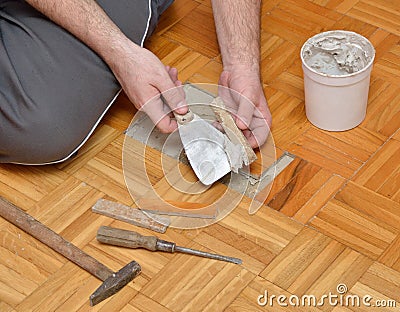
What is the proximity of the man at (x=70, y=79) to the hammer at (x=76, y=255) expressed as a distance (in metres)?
0.14

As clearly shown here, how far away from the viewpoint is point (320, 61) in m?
1.73

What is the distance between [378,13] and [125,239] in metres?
0.94

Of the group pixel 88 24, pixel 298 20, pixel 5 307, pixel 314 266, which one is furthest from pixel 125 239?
pixel 298 20

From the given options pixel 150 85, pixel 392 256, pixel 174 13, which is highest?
pixel 150 85

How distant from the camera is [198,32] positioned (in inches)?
80.8

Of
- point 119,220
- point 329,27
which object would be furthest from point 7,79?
point 329,27

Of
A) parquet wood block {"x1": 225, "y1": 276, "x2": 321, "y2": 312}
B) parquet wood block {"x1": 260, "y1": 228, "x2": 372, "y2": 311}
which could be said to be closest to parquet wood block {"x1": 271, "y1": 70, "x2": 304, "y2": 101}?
parquet wood block {"x1": 260, "y1": 228, "x2": 372, "y2": 311}

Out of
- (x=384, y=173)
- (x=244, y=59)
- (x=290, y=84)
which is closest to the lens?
(x=384, y=173)

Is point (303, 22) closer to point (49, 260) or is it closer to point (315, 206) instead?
point (315, 206)

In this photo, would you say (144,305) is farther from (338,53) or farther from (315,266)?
(338,53)

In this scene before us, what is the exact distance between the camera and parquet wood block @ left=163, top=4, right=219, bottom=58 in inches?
79.0

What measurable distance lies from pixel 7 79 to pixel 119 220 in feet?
1.29

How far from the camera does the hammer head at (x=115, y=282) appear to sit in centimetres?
148

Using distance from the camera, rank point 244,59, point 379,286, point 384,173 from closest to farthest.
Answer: point 379,286 < point 384,173 < point 244,59
